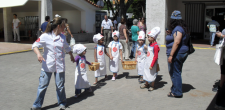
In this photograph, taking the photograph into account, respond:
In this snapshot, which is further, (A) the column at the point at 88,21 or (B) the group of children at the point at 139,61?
(A) the column at the point at 88,21

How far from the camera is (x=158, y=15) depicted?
45.7ft

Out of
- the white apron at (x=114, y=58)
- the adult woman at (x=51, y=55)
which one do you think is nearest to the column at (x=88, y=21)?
the white apron at (x=114, y=58)

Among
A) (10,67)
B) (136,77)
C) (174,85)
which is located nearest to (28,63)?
(10,67)

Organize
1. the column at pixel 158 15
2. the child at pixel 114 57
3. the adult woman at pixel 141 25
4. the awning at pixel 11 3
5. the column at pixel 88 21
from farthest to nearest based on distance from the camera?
the column at pixel 88 21 < the column at pixel 158 15 < the awning at pixel 11 3 < the adult woman at pixel 141 25 < the child at pixel 114 57

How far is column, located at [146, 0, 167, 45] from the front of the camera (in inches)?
543

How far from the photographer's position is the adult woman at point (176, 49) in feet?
16.4

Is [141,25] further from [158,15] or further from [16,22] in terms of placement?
[16,22]

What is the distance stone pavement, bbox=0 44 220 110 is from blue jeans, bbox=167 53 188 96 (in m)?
0.22

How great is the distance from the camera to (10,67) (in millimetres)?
8531

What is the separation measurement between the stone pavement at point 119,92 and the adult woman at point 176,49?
0.34m

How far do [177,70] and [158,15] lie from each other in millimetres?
9117

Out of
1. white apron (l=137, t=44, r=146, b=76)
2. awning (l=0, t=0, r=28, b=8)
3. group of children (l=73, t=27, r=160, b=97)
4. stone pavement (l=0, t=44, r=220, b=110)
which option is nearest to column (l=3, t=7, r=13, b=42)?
awning (l=0, t=0, r=28, b=8)

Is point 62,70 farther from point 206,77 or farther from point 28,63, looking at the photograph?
point 28,63

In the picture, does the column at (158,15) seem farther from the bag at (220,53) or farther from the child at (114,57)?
the bag at (220,53)
